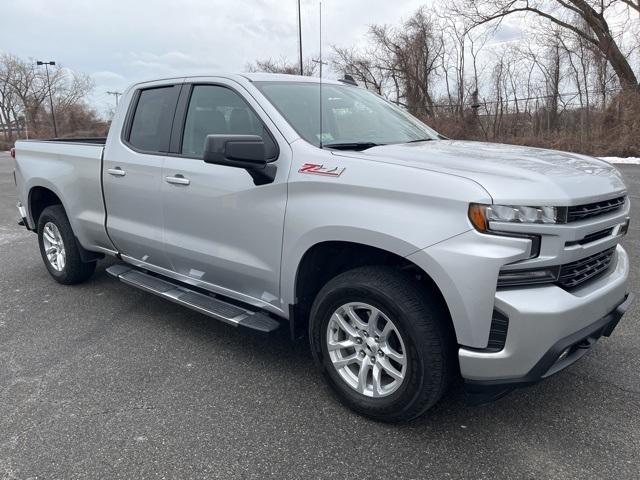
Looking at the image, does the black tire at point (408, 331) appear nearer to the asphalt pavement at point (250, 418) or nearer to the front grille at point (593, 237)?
the asphalt pavement at point (250, 418)

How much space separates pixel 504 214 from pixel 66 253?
4272 mm

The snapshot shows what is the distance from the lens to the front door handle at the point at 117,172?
417cm

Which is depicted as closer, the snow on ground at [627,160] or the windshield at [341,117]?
the windshield at [341,117]

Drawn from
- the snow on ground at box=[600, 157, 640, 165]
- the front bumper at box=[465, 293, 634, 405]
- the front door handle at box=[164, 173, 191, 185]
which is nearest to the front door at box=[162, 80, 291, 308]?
the front door handle at box=[164, 173, 191, 185]

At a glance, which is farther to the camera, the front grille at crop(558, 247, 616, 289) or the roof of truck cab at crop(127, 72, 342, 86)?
the roof of truck cab at crop(127, 72, 342, 86)

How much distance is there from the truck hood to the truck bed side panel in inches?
103

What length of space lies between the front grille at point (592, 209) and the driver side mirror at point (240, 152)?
1577 millimetres

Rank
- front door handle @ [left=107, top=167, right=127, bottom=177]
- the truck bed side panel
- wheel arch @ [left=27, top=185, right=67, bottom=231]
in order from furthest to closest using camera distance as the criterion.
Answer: wheel arch @ [left=27, top=185, right=67, bottom=231] < the truck bed side panel < front door handle @ [left=107, top=167, right=127, bottom=177]

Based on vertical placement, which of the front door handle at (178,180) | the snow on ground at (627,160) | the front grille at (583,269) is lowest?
the snow on ground at (627,160)

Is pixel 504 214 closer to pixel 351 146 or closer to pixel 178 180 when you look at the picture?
pixel 351 146

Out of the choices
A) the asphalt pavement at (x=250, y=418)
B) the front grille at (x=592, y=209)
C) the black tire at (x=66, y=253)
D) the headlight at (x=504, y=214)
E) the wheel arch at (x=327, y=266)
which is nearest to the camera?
the headlight at (x=504, y=214)

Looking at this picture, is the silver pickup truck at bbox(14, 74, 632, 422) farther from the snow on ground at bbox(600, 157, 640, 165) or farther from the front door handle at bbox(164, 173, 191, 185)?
the snow on ground at bbox(600, 157, 640, 165)

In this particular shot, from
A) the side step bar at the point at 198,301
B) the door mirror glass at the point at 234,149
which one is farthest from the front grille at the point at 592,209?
the side step bar at the point at 198,301

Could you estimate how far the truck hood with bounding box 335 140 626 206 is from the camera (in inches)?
91.8
